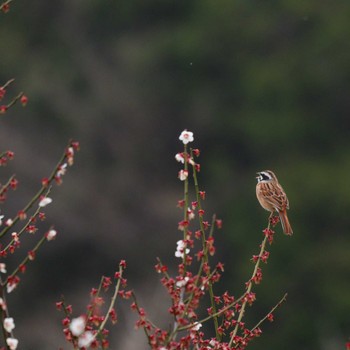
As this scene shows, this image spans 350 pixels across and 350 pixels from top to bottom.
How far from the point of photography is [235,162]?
2966 cm

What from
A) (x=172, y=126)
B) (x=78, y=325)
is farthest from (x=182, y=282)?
(x=172, y=126)

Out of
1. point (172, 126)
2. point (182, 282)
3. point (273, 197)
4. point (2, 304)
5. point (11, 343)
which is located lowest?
point (172, 126)

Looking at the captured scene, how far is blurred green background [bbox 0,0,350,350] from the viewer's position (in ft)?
88.4

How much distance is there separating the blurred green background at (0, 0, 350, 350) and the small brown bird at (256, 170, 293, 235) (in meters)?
19.0

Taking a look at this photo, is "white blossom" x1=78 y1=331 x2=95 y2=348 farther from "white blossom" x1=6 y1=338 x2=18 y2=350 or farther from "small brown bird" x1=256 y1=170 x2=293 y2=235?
"small brown bird" x1=256 y1=170 x2=293 y2=235

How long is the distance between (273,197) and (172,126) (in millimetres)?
23488

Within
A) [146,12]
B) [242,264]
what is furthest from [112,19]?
[242,264]

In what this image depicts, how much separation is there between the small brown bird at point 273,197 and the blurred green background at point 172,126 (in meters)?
19.0

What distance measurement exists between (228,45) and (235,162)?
2.98 meters

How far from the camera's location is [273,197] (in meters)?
6.79

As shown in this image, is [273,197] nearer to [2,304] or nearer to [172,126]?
[2,304]

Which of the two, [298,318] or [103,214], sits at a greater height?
[103,214]

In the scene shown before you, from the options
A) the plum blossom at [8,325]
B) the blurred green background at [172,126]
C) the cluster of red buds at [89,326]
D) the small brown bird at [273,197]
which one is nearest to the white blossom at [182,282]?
the cluster of red buds at [89,326]

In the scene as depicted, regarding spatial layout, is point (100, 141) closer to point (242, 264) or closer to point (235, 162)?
point (235, 162)
